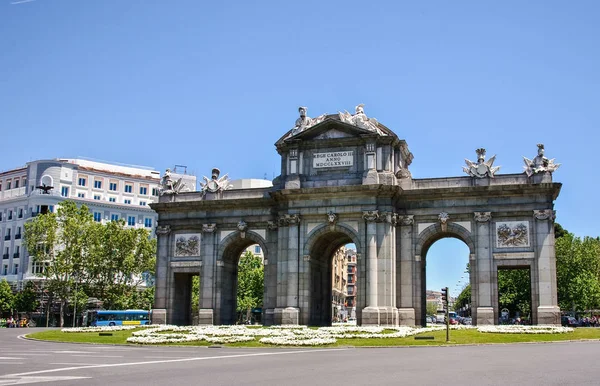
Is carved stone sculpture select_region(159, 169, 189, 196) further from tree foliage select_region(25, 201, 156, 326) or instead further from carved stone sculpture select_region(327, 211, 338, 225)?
tree foliage select_region(25, 201, 156, 326)

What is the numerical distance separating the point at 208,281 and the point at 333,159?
18.0 metres

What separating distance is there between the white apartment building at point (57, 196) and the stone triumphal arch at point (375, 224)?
63066 mm

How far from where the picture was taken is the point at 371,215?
61.1 metres

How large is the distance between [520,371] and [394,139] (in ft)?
130

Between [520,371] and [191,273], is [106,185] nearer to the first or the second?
[191,273]

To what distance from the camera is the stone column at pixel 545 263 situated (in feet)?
193

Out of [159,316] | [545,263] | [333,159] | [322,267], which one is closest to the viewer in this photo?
[545,263]

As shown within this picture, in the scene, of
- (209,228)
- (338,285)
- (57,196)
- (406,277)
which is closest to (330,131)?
(406,277)

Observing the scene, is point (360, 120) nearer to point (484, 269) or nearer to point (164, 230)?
point (484, 269)

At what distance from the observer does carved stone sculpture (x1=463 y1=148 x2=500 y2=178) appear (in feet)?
202

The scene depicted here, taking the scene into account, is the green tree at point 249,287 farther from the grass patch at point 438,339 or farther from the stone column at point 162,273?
the grass patch at point 438,339

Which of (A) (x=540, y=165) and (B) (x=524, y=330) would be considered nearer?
(B) (x=524, y=330)

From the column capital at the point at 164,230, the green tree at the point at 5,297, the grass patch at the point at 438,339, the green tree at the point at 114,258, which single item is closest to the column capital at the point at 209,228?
the column capital at the point at 164,230

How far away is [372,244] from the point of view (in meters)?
60.9
